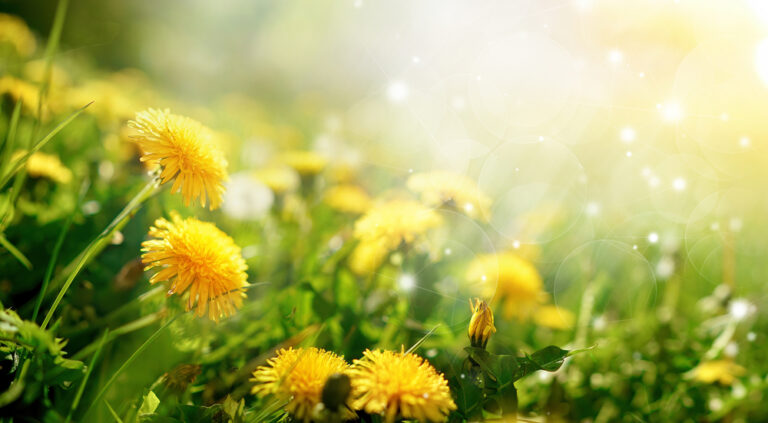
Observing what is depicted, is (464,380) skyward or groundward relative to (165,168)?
groundward

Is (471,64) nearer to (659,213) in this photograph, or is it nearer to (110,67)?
(659,213)

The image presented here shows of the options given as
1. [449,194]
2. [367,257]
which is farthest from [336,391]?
[449,194]

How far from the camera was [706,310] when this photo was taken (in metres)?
1.37

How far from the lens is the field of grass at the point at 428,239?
26.6 inches

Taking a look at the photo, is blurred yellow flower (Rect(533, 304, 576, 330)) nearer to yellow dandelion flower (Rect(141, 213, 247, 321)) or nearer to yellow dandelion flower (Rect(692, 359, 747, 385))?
yellow dandelion flower (Rect(692, 359, 747, 385))

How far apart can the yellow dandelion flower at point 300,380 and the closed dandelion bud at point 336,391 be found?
4cm

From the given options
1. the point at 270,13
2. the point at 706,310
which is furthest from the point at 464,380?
the point at 270,13

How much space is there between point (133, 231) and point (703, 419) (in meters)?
1.38

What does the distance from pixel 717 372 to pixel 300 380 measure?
0.97 metres

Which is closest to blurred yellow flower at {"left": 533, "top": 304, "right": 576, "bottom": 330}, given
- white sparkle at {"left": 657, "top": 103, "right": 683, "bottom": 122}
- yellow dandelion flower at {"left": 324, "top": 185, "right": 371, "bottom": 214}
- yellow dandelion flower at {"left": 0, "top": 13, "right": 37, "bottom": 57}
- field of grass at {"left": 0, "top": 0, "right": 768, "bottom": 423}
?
field of grass at {"left": 0, "top": 0, "right": 768, "bottom": 423}

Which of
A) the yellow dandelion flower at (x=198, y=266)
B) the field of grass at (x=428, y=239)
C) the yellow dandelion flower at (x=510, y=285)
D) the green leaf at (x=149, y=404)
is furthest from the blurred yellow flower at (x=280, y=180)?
the green leaf at (x=149, y=404)

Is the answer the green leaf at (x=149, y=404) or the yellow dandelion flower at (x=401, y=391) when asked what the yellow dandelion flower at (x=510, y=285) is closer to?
the yellow dandelion flower at (x=401, y=391)

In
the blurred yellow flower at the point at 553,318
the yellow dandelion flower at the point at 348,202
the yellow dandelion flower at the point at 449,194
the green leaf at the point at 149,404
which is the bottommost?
the blurred yellow flower at the point at 553,318

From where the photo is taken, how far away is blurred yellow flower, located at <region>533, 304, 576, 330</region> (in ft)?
4.25
